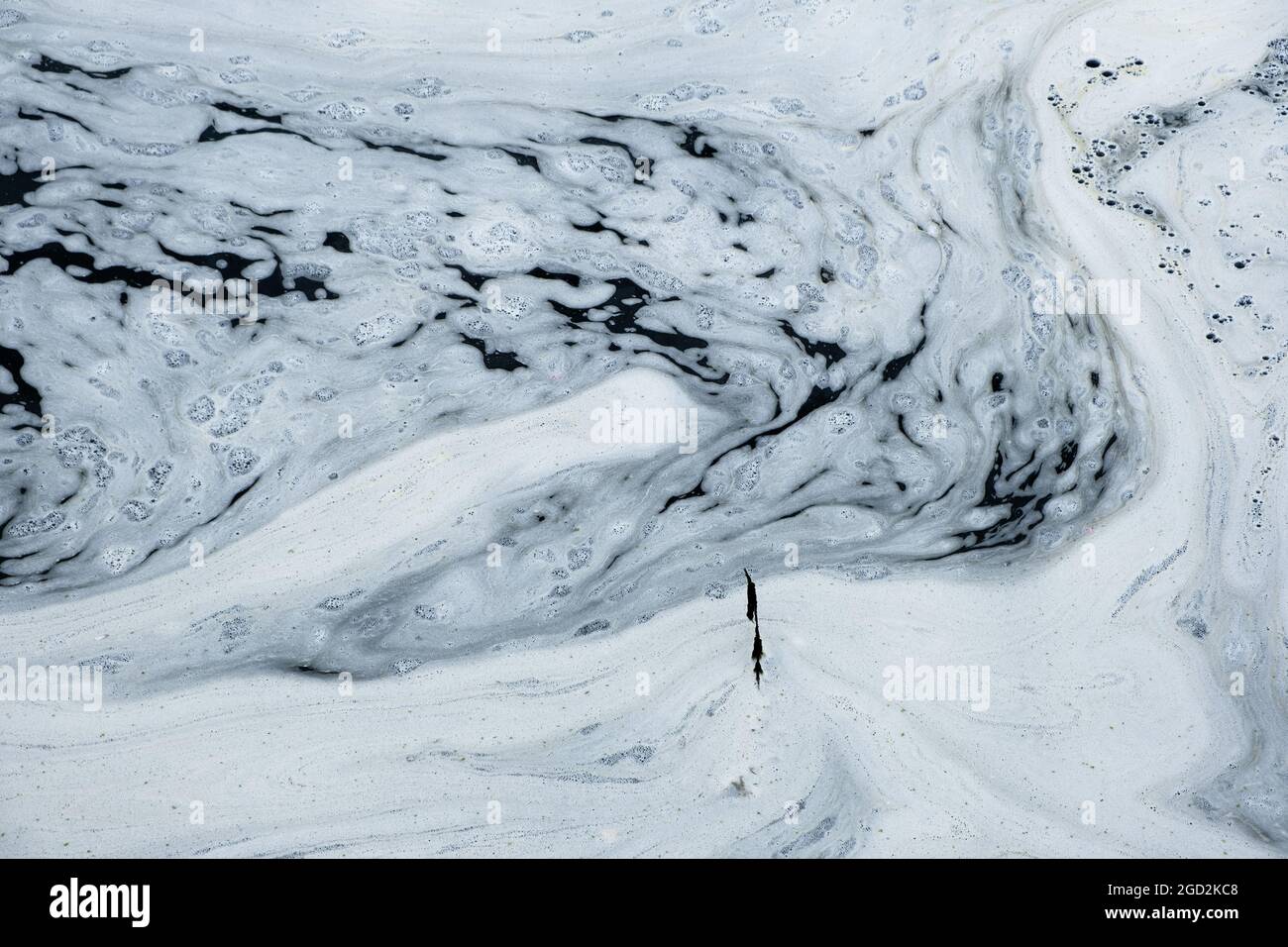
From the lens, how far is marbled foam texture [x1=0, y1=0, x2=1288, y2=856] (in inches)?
63.0

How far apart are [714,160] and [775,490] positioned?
0.59 meters

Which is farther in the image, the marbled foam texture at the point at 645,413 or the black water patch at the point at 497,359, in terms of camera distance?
the black water patch at the point at 497,359

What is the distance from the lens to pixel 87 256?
1.77 metres

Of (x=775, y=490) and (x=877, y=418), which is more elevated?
(x=877, y=418)

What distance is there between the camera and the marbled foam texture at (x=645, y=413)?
1601mm

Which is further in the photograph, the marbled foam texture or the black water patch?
the black water patch

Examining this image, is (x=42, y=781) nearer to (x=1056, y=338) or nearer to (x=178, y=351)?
(x=178, y=351)

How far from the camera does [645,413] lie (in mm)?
1763

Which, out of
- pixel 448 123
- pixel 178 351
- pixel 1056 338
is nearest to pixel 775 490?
pixel 1056 338
